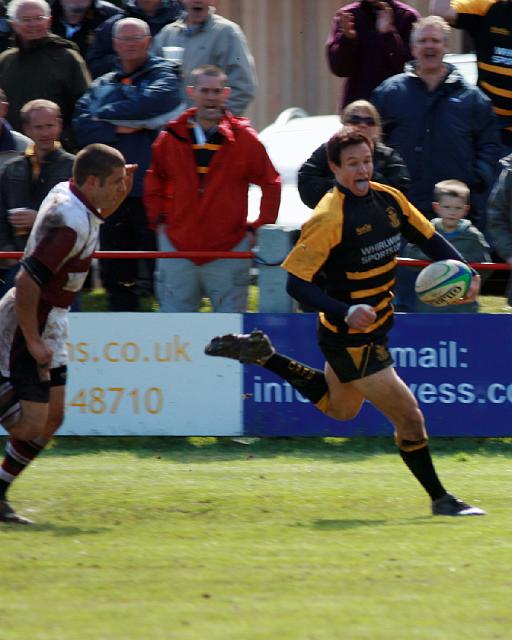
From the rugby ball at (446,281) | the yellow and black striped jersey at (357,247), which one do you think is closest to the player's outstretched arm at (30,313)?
the yellow and black striped jersey at (357,247)

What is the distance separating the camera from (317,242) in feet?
23.1

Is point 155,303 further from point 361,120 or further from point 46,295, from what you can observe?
point 46,295

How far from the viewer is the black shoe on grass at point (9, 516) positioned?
23.5 feet

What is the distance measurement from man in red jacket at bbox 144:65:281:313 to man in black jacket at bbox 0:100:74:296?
67 cm

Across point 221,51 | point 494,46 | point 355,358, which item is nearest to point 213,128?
point 221,51

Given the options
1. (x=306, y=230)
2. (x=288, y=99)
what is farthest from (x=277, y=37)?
(x=306, y=230)

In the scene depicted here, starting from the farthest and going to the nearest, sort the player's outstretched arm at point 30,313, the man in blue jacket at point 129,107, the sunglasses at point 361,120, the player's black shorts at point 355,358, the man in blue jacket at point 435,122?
1. the man in blue jacket at point 129,107
2. the man in blue jacket at point 435,122
3. the sunglasses at point 361,120
4. the player's black shorts at point 355,358
5. the player's outstretched arm at point 30,313

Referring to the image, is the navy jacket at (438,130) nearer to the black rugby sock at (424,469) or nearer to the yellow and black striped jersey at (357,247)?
the yellow and black striped jersey at (357,247)

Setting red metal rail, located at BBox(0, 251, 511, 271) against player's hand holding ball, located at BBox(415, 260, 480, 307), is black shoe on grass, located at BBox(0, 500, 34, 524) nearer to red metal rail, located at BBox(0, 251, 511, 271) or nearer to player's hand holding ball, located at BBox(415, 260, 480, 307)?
player's hand holding ball, located at BBox(415, 260, 480, 307)

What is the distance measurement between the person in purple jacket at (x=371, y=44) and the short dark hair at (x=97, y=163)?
4362 millimetres

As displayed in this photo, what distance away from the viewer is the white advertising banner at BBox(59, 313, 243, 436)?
9578 millimetres

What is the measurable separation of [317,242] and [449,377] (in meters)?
2.79

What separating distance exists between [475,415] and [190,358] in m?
2.00

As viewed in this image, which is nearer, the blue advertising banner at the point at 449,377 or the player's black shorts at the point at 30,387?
the player's black shorts at the point at 30,387
